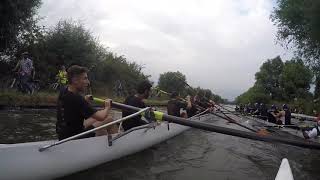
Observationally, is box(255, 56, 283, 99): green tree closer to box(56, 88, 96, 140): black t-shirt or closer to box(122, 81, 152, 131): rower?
box(122, 81, 152, 131): rower

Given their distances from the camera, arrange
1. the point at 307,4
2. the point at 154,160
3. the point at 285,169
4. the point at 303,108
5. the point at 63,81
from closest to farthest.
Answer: the point at 285,169 < the point at 154,160 < the point at 63,81 < the point at 307,4 < the point at 303,108

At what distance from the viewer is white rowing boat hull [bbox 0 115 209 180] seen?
5.50 metres

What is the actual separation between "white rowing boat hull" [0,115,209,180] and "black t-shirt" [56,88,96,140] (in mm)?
287

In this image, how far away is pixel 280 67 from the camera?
339ft

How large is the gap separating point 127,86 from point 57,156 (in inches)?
1660

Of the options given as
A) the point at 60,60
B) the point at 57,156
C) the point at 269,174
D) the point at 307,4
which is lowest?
the point at 269,174

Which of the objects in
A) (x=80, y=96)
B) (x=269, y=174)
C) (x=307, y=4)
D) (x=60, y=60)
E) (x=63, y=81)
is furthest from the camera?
(x=60, y=60)

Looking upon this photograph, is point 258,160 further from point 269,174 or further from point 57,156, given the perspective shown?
point 57,156

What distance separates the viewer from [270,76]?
10406 centimetres

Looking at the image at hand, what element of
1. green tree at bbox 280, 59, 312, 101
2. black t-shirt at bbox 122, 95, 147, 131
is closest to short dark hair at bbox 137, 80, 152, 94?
black t-shirt at bbox 122, 95, 147, 131

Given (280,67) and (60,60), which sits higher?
(280,67)

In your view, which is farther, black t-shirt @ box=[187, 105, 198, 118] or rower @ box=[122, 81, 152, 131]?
black t-shirt @ box=[187, 105, 198, 118]

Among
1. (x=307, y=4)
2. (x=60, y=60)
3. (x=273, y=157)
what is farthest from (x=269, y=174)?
(x=60, y=60)

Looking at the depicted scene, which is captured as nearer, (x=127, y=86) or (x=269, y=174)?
(x=269, y=174)
